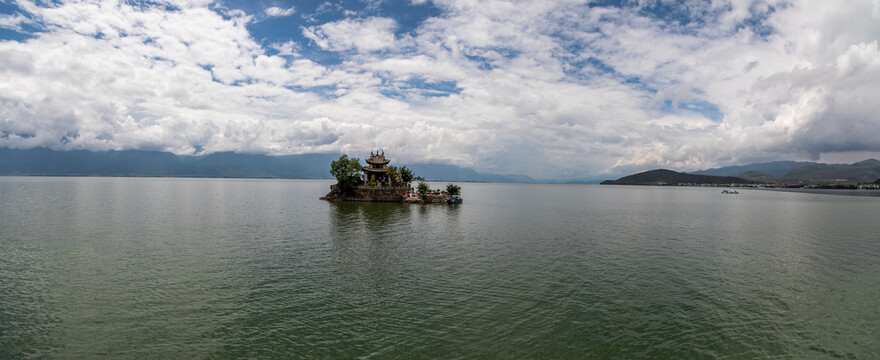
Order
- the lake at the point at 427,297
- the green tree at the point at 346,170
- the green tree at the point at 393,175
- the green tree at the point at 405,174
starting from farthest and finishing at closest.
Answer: the green tree at the point at 405,174 → the green tree at the point at 393,175 → the green tree at the point at 346,170 → the lake at the point at 427,297

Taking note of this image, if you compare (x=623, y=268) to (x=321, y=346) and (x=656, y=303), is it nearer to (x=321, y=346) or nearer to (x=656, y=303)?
(x=656, y=303)

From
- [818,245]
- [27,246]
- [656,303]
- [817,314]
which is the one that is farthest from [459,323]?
[818,245]

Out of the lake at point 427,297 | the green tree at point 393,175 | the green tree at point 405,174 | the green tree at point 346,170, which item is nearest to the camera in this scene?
the lake at point 427,297

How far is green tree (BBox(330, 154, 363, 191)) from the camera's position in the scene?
107 m

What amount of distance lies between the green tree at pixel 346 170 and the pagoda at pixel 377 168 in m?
11.7

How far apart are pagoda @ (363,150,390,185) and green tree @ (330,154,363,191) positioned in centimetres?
1174

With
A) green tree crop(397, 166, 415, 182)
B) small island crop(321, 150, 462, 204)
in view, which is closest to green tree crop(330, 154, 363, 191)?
small island crop(321, 150, 462, 204)

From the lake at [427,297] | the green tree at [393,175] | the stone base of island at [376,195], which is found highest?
the green tree at [393,175]

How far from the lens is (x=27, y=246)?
34562 mm

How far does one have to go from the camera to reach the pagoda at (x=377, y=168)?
122 m

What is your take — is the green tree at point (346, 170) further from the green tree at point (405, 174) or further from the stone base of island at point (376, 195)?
the green tree at point (405, 174)

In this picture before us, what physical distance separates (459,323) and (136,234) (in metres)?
44.3

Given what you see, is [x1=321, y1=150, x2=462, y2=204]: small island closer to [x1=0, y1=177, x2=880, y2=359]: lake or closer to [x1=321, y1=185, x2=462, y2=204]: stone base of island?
[x1=321, y1=185, x2=462, y2=204]: stone base of island

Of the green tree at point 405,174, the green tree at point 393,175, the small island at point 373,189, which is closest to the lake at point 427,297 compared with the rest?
the small island at point 373,189
